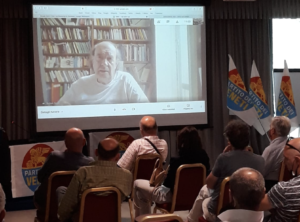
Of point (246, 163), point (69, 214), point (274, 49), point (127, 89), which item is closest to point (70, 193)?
point (69, 214)

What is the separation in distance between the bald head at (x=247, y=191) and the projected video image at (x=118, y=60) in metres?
3.80

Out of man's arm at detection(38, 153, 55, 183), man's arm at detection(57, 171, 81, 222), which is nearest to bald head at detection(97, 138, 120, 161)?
man's arm at detection(57, 171, 81, 222)

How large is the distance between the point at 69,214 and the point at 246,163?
1.28 meters

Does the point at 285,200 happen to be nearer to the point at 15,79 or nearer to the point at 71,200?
the point at 71,200

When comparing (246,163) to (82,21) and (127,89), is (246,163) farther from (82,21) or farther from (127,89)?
(82,21)

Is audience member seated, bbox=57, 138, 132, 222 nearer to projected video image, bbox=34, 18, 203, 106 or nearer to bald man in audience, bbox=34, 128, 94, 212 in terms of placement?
bald man in audience, bbox=34, 128, 94, 212

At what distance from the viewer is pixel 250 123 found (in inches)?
227

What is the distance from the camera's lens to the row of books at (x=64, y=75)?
17.6 ft

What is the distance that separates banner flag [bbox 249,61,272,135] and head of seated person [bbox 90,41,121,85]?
1.96m

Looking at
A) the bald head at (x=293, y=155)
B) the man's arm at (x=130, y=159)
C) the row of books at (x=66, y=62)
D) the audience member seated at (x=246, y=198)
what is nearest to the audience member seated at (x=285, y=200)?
the bald head at (x=293, y=155)

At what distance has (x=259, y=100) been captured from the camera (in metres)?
5.83

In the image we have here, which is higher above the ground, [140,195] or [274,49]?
[274,49]

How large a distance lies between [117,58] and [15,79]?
55.8 inches

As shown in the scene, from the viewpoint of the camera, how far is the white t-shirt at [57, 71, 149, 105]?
17.8 feet
